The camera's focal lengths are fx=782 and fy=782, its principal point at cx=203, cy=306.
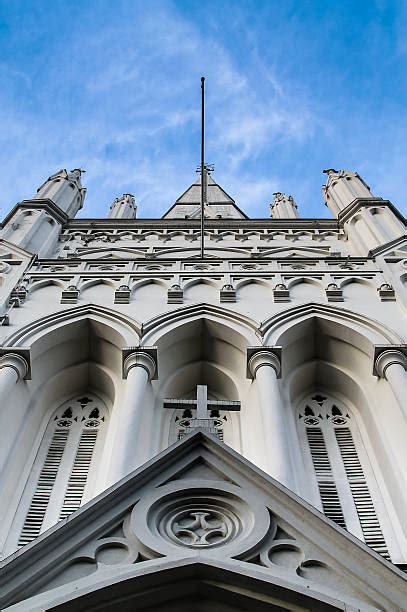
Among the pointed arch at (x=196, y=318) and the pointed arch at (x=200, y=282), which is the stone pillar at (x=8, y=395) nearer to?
the pointed arch at (x=196, y=318)

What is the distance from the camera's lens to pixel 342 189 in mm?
24531

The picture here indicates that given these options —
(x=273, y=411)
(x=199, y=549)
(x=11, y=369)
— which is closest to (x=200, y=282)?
(x=11, y=369)

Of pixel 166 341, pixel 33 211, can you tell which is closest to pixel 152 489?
pixel 166 341

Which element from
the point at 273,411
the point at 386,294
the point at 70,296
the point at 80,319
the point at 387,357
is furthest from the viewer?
the point at 70,296

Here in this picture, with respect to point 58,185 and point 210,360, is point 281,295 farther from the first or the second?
point 58,185

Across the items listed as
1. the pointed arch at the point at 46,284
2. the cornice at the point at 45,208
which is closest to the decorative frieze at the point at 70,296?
the pointed arch at the point at 46,284

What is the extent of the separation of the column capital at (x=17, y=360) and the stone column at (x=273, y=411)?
3665 mm

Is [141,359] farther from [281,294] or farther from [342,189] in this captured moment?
[342,189]

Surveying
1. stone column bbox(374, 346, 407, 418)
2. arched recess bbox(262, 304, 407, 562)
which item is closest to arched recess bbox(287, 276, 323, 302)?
arched recess bbox(262, 304, 407, 562)

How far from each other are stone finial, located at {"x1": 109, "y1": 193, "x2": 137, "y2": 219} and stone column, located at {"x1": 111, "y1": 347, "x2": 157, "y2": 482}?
15885 millimetres

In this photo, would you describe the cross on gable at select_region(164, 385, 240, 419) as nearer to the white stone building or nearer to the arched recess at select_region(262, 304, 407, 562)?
the white stone building

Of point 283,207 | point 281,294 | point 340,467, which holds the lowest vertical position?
point 340,467

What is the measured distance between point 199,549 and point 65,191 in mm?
20138

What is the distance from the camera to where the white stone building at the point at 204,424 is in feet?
20.5
